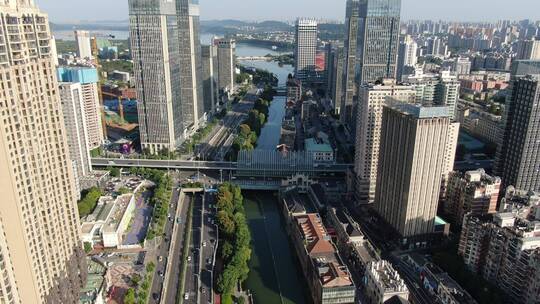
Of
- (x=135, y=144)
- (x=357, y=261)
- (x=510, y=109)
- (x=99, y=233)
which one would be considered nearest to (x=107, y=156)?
(x=135, y=144)

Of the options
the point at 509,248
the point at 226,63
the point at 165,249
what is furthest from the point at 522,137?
the point at 226,63

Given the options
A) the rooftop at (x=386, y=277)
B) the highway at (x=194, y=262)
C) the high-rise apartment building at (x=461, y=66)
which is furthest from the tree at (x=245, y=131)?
the high-rise apartment building at (x=461, y=66)

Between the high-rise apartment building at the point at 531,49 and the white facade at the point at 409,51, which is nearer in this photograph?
the high-rise apartment building at the point at 531,49

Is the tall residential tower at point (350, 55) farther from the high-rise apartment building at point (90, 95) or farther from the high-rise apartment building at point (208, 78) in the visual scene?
the high-rise apartment building at point (90, 95)

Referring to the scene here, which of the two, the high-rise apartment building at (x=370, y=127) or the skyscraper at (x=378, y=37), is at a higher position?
the skyscraper at (x=378, y=37)

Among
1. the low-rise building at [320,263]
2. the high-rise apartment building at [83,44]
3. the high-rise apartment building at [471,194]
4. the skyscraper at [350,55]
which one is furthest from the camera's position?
the high-rise apartment building at [83,44]

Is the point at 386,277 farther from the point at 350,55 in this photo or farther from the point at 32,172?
the point at 350,55

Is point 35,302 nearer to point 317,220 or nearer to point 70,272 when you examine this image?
point 70,272
